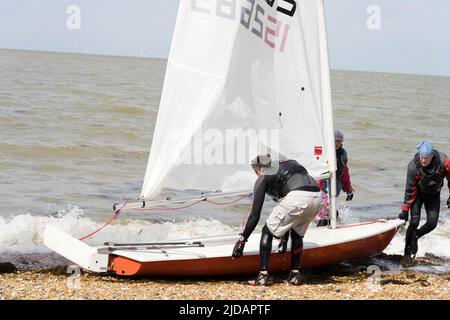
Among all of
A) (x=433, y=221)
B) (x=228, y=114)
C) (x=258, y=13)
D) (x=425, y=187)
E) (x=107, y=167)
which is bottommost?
(x=433, y=221)

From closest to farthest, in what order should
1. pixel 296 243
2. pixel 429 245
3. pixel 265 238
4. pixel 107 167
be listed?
1. pixel 265 238
2. pixel 296 243
3. pixel 429 245
4. pixel 107 167

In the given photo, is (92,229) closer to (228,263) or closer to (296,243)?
(228,263)

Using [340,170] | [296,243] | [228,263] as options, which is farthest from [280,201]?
[340,170]

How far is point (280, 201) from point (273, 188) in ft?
0.45

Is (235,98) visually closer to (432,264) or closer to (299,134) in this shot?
(299,134)

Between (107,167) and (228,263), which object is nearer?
(228,263)

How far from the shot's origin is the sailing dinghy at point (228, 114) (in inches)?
262

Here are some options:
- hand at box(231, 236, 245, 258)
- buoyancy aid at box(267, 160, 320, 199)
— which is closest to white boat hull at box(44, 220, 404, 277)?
hand at box(231, 236, 245, 258)

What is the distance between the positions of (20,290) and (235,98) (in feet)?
8.70

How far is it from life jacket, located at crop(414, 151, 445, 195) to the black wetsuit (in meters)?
1.75

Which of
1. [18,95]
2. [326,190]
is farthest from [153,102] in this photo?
[326,190]

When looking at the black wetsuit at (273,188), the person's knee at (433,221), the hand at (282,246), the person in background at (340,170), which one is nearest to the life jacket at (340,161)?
the person in background at (340,170)

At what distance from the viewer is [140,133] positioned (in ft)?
61.0

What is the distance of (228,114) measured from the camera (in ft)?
22.6
